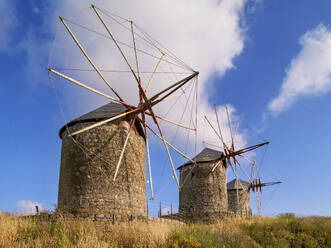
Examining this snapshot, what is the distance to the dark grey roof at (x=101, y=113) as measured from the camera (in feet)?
41.5

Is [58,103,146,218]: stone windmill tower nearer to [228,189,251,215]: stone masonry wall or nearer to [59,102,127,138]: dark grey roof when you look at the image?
[59,102,127,138]: dark grey roof

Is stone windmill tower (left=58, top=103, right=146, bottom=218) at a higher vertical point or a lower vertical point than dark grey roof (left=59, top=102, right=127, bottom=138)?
lower

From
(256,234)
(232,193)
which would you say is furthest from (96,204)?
(232,193)

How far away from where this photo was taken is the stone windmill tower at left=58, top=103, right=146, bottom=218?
37.1 ft

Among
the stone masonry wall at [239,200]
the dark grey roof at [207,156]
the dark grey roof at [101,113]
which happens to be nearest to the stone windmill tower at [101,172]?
the dark grey roof at [101,113]

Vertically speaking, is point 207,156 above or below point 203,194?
above

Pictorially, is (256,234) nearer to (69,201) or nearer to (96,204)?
(96,204)

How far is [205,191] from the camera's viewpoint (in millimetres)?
20906

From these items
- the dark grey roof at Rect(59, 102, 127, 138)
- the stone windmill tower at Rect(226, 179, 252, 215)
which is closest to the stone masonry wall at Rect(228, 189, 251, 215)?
the stone windmill tower at Rect(226, 179, 252, 215)

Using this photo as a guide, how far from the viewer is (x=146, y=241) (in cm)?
725

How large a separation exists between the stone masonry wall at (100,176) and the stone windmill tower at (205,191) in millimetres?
8499

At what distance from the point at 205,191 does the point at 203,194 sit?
28 cm

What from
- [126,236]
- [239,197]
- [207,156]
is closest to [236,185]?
[239,197]

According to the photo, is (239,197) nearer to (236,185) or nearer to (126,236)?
(236,185)
